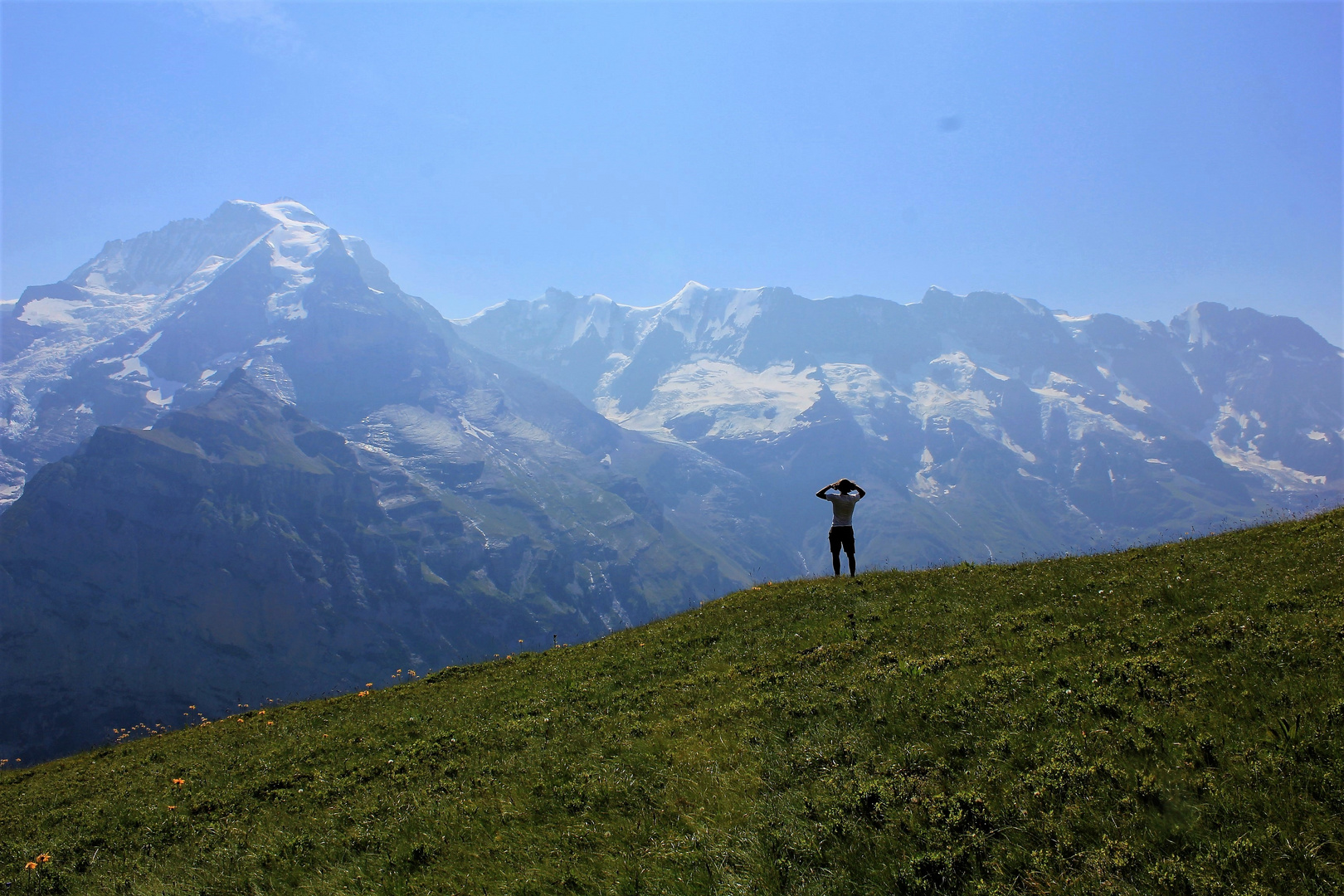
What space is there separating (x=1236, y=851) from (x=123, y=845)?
21284 millimetres

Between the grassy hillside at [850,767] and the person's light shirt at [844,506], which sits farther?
the person's light shirt at [844,506]

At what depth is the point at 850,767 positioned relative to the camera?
11367 millimetres

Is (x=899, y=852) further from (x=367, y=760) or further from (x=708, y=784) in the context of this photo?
(x=367, y=760)

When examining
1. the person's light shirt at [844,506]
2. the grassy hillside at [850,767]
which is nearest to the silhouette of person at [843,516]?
the person's light shirt at [844,506]

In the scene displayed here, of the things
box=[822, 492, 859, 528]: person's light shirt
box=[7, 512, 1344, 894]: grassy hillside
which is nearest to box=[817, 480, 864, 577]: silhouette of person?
box=[822, 492, 859, 528]: person's light shirt

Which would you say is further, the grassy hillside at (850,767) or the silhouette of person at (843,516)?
the silhouette of person at (843,516)

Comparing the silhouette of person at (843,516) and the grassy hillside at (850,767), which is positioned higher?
the silhouette of person at (843,516)

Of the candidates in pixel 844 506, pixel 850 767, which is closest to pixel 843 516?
pixel 844 506

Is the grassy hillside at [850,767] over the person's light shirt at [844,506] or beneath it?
beneath

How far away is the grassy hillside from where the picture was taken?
8531mm

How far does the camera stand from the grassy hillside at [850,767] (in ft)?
28.0

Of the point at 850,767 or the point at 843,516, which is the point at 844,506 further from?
the point at 850,767

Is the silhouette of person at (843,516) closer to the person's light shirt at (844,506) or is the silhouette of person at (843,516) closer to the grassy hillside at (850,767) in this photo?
the person's light shirt at (844,506)

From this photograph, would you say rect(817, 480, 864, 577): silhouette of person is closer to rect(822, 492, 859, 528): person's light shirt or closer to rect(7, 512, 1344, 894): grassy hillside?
rect(822, 492, 859, 528): person's light shirt
